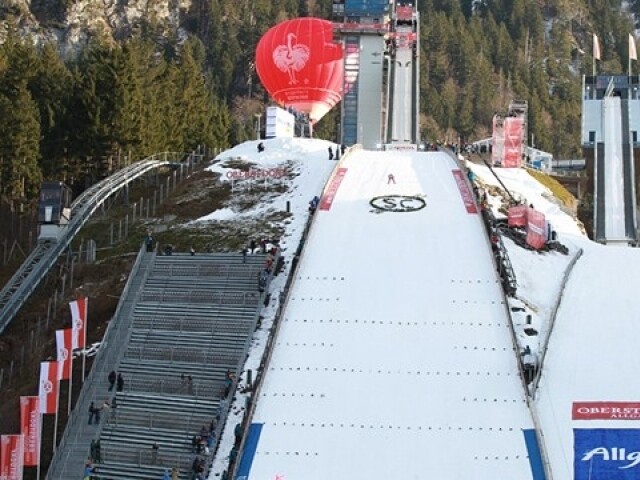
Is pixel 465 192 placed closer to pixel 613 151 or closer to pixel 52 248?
pixel 52 248

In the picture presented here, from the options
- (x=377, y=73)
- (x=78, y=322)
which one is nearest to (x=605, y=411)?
(x=78, y=322)

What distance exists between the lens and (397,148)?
53.5 meters

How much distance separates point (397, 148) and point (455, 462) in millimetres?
31364

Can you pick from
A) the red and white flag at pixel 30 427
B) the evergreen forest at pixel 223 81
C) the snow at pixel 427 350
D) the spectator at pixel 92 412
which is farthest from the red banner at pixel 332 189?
the red and white flag at pixel 30 427

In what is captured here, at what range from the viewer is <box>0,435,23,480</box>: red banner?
76.9 ft

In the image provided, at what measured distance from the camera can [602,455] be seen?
61.0ft

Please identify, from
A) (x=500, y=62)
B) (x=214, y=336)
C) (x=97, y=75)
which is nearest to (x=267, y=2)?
(x=500, y=62)

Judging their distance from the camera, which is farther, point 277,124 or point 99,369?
point 277,124

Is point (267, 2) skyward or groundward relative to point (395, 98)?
skyward

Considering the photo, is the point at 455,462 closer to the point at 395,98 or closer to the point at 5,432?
the point at 5,432

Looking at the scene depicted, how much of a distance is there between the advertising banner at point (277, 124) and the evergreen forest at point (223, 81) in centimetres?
534

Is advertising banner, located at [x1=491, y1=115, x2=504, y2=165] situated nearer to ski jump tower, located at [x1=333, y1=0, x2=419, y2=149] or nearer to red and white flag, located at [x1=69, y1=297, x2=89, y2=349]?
ski jump tower, located at [x1=333, y1=0, x2=419, y2=149]

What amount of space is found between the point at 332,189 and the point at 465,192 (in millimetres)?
4820

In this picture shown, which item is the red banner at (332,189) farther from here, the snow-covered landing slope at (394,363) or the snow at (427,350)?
the snow-covered landing slope at (394,363)
